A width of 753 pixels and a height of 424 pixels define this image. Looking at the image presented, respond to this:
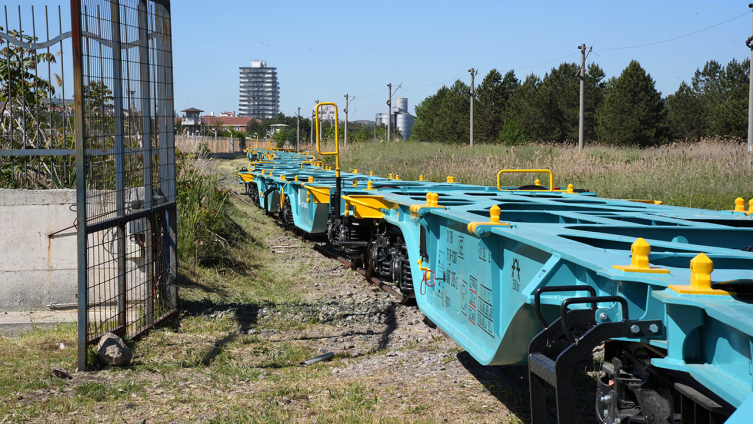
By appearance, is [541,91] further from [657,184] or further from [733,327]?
[733,327]

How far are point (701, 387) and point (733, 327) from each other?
51 cm

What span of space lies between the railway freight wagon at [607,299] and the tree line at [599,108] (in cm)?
4123

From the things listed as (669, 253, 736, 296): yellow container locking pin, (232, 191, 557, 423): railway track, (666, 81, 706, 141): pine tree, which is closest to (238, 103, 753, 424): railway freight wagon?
(669, 253, 736, 296): yellow container locking pin

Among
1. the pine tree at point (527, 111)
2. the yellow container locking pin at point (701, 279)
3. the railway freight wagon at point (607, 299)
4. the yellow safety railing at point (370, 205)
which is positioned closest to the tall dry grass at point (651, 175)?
the yellow safety railing at point (370, 205)

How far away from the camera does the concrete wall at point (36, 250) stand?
658cm

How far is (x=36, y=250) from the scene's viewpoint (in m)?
6.67

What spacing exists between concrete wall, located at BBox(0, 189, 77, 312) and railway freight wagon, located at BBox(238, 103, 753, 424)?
365 cm

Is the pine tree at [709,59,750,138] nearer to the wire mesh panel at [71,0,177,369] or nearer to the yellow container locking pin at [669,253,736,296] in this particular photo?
the wire mesh panel at [71,0,177,369]

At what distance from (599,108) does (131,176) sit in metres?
54.7

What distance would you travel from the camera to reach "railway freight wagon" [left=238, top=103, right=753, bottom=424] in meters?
2.08

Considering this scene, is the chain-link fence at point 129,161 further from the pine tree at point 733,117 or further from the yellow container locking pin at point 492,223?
the pine tree at point 733,117

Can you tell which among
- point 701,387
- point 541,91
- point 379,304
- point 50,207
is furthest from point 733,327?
point 541,91

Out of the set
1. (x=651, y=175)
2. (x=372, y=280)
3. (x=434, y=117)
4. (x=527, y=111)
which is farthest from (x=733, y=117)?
(x=372, y=280)

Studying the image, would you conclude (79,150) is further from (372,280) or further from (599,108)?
(599,108)
